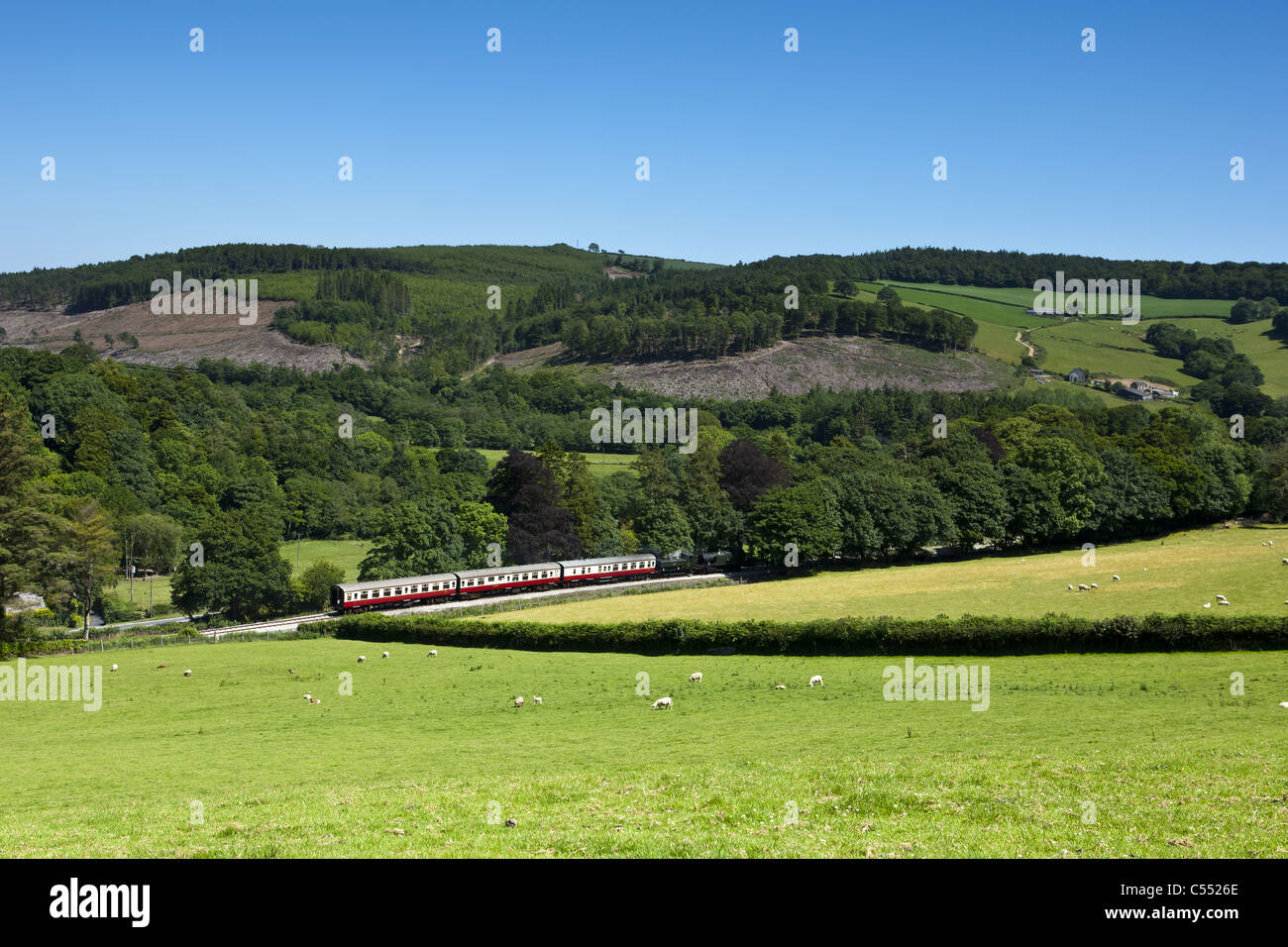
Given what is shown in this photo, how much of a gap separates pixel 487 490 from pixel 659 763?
73.8m

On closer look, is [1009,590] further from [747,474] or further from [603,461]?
[603,461]

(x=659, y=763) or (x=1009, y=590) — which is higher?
(x=659, y=763)

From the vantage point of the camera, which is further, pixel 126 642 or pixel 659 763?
pixel 126 642

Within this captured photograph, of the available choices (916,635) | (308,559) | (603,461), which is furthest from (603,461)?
(916,635)

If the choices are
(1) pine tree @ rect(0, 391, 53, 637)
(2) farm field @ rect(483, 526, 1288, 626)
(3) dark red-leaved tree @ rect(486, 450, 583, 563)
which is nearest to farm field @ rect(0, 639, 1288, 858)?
(1) pine tree @ rect(0, 391, 53, 637)

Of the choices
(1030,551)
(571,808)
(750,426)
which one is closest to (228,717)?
(571,808)

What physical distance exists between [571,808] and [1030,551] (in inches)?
3065

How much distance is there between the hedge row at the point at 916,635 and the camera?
134 feet

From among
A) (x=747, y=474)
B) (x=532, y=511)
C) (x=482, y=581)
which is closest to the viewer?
(x=482, y=581)

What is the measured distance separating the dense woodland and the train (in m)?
6.10

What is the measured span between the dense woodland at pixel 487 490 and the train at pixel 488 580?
6098 mm

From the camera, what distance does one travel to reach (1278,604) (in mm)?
52125

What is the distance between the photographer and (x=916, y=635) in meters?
A: 43.2
